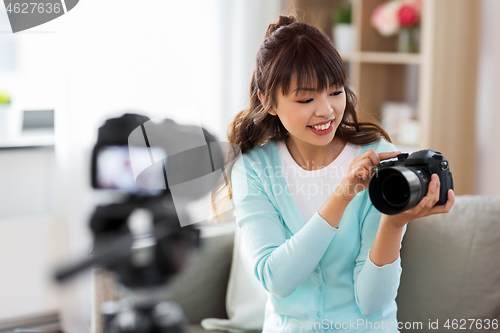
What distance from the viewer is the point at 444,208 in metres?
0.76

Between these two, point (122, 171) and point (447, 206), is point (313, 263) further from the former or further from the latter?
point (122, 171)

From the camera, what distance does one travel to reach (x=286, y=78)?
88 cm

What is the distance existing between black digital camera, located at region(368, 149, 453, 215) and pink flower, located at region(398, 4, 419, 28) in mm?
1400

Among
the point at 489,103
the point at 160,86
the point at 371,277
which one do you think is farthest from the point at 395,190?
the point at 160,86

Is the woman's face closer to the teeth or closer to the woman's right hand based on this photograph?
the teeth

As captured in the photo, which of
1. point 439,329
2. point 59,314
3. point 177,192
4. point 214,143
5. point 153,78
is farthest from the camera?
point 59,314

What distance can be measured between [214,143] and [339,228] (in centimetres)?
35

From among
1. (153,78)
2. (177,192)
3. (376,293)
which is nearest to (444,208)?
(376,293)

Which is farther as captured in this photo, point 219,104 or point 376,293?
point 219,104

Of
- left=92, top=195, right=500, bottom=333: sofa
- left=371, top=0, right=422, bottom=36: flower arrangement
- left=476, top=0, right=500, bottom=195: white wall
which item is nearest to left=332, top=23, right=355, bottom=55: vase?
left=371, top=0, right=422, bottom=36: flower arrangement

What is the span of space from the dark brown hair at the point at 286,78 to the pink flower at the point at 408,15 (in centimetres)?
115

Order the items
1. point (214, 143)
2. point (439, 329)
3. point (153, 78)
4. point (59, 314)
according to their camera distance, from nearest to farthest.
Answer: point (214, 143)
point (439, 329)
point (153, 78)
point (59, 314)

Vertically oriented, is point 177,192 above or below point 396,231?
above

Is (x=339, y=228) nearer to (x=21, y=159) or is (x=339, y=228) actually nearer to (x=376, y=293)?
(x=376, y=293)
